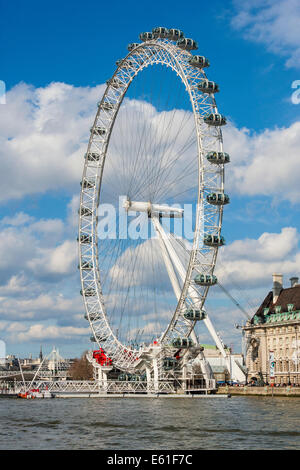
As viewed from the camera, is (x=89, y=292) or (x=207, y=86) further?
(x=89, y=292)

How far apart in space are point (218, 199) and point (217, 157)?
417 centimetres

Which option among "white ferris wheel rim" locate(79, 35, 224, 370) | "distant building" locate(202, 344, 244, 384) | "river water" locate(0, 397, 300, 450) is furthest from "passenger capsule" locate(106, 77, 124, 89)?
"distant building" locate(202, 344, 244, 384)

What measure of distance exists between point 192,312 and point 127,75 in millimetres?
27526

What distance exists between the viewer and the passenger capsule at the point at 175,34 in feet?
243

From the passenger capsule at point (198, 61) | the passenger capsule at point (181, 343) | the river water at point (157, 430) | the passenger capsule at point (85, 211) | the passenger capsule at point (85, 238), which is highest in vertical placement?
the passenger capsule at point (198, 61)

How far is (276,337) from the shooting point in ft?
341

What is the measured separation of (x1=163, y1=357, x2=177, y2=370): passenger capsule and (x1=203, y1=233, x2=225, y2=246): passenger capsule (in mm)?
16886

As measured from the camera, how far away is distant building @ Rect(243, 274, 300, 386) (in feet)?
323

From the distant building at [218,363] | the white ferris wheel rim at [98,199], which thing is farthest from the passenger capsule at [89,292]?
the distant building at [218,363]

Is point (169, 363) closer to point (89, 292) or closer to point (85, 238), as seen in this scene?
point (89, 292)

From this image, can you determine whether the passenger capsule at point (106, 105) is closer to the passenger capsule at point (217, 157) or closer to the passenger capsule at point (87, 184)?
the passenger capsule at point (87, 184)

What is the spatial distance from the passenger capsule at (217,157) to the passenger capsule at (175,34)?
12.6 metres

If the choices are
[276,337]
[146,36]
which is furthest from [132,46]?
[276,337]
